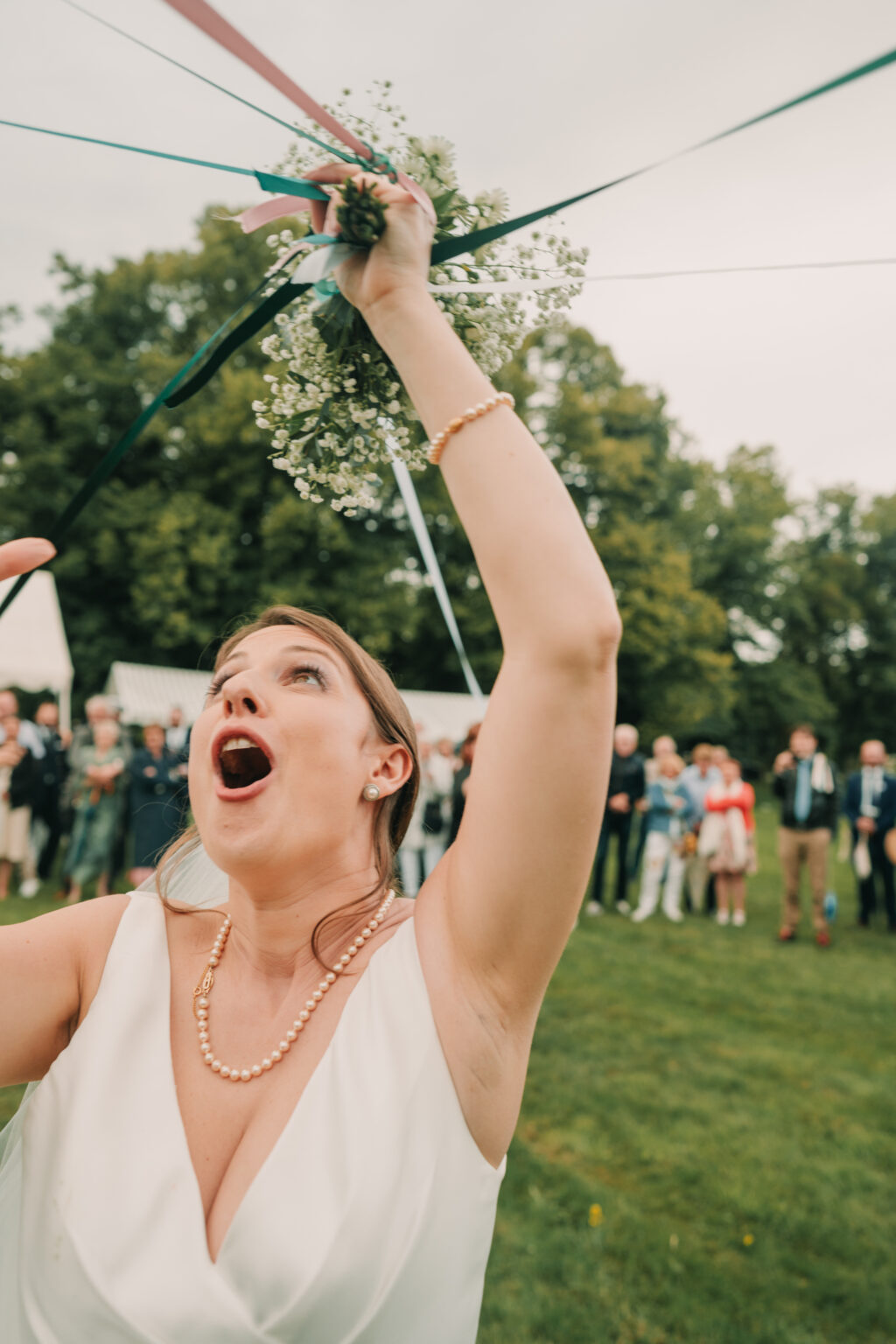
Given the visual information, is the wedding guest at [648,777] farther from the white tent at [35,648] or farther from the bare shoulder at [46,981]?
the bare shoulder at [46,981]

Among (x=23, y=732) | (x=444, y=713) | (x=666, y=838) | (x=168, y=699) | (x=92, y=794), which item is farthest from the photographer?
(x=444, y=713)

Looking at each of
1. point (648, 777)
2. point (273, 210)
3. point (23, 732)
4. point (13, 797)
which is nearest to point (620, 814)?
point (648, 777)

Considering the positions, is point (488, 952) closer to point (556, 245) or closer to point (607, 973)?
point (556, 245)

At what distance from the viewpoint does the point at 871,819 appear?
11172 millimetres

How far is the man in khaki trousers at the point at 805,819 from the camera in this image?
10.2 metres

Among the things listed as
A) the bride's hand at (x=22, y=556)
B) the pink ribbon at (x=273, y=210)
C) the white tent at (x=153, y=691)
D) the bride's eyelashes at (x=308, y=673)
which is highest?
the white tent at (x=153, y=691)

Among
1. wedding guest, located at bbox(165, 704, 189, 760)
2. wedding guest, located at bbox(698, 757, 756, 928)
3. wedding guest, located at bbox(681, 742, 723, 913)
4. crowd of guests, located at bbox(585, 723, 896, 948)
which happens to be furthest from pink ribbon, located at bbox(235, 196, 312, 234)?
wedding guest, located at bbox(681, 742, 723, 913)

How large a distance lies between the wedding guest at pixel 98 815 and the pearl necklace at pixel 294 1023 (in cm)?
876

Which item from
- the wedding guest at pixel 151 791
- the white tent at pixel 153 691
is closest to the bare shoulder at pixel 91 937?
the wedding guest at pixel 151 791

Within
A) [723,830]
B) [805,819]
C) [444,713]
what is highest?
[444,713]

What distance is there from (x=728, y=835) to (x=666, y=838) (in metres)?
0.71

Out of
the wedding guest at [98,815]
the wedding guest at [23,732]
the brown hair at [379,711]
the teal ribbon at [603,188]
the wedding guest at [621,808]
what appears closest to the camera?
the teal ribbon at [603,188]

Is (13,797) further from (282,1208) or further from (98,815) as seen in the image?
(282,1208)

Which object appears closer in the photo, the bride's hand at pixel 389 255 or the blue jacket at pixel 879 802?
the bride's hand at pixel 389 255
